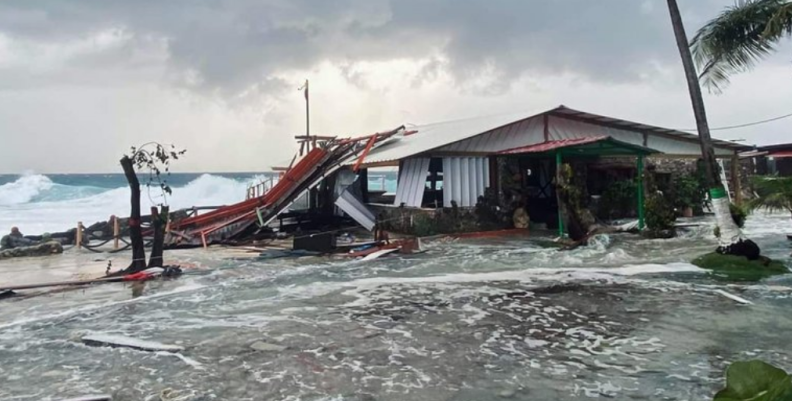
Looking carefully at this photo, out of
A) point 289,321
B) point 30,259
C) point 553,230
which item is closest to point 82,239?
point 30,259

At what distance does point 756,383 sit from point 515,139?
16.2m

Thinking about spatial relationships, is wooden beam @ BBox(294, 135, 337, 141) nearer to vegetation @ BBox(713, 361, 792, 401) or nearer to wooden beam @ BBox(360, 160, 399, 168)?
wooden beam @ BBox(360, 160, 399, 168)

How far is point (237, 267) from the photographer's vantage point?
35.8 feet

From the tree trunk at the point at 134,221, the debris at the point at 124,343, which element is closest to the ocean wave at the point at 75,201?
the tree trunk at the point at 134,221

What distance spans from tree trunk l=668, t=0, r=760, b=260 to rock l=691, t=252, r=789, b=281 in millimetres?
246

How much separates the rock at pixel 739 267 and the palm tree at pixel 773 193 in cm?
92

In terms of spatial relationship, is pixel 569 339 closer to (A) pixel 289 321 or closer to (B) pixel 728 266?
(A) pixel 289 321

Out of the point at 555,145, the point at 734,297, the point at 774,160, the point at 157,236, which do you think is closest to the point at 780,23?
the point at 734,297

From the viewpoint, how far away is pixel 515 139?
16.9 m

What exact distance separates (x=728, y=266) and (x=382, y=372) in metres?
7.17

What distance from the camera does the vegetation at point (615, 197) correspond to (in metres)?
17.8

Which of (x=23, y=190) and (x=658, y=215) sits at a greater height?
(x=23, y=190)

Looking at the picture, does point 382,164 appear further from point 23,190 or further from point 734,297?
point 23,190

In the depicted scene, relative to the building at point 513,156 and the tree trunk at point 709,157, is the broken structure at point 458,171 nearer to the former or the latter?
the building at point 513,156
